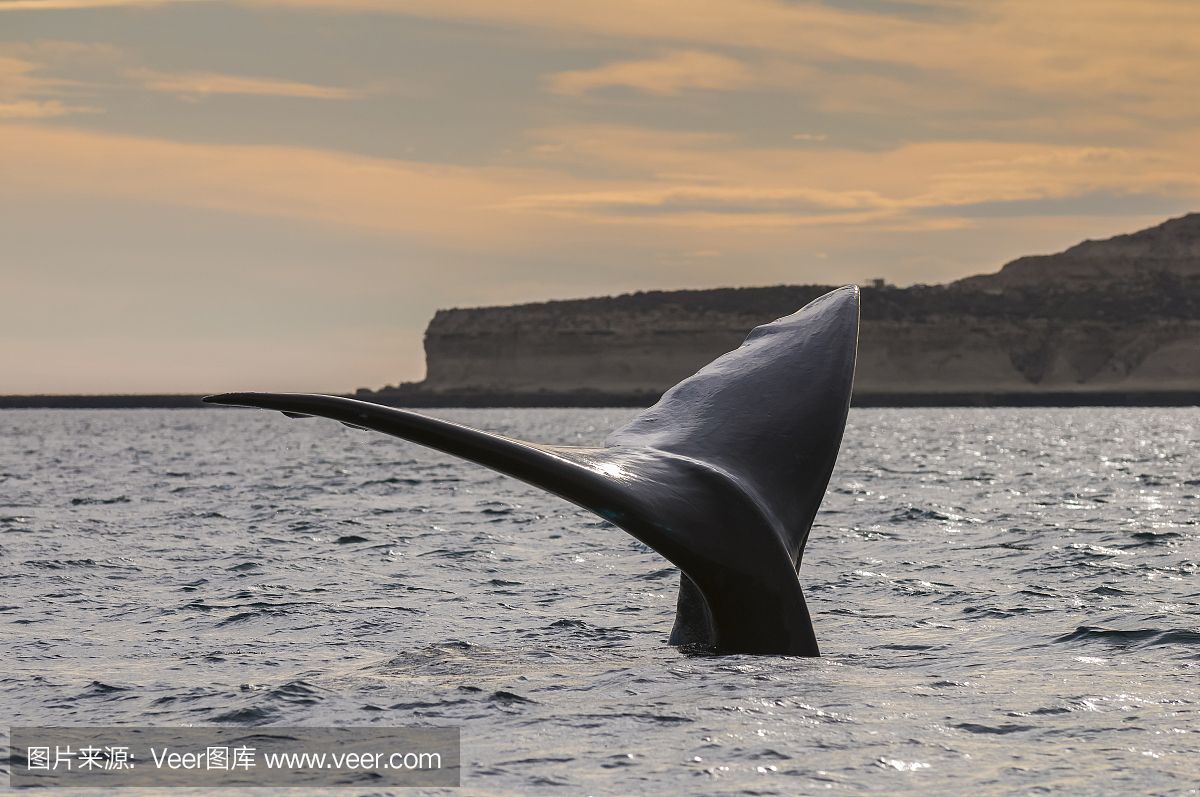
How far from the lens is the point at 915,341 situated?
6403 inches

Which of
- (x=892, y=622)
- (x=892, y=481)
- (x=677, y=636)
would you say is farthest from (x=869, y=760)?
(x=892, y=481)

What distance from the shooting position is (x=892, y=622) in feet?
37.8

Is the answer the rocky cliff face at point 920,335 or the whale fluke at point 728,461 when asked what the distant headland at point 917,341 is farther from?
the whale fluke at point 728,461

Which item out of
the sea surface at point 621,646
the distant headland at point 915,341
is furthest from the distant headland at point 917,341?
the sea surface at point 621,646

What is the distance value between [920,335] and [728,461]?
158296 millimetres

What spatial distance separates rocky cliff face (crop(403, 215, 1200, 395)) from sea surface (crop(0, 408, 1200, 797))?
446 ft

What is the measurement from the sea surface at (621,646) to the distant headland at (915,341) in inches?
5496

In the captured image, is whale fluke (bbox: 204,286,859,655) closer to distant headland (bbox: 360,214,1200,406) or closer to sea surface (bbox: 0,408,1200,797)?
sea surface (bbox: 0,408,1200,797)

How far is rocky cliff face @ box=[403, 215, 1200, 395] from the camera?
15762 centimetres

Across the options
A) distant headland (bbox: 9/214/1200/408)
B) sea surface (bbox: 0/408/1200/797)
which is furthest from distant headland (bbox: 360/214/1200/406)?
sea surface (bbox: 0/408/1200/797)

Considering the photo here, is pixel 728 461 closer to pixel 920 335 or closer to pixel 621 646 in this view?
pixel 621 646

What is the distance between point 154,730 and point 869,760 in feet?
11.5

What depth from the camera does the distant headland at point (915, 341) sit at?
15712cm

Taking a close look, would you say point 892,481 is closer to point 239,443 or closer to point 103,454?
point 103,454
